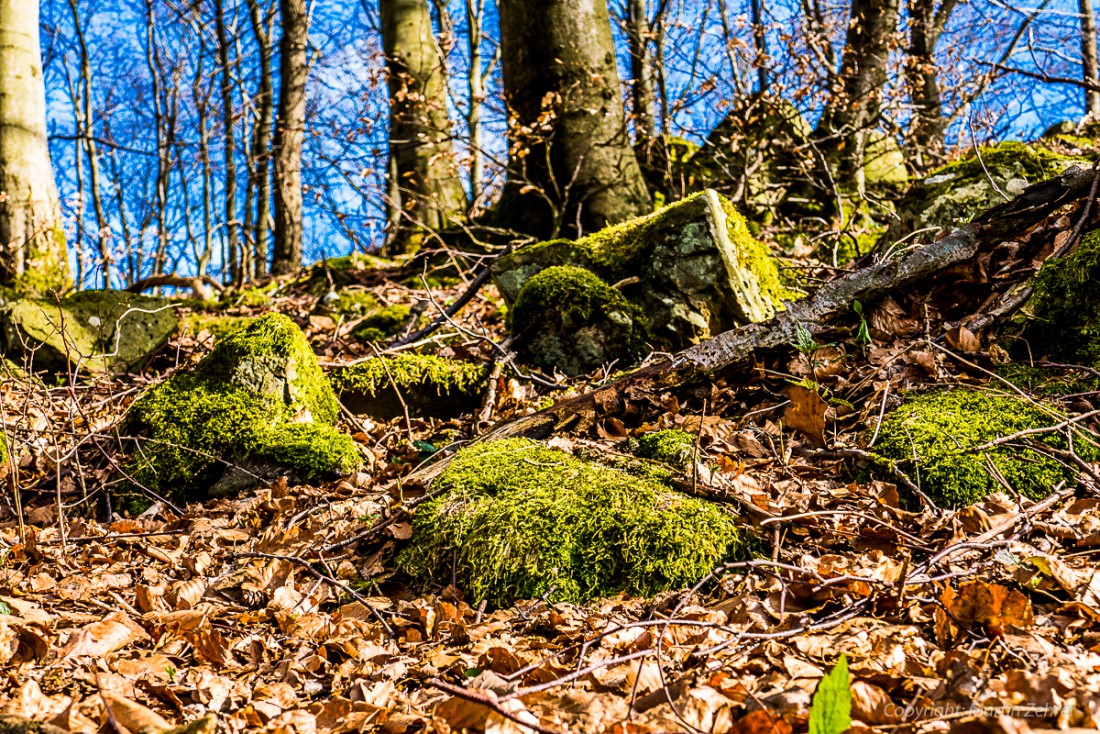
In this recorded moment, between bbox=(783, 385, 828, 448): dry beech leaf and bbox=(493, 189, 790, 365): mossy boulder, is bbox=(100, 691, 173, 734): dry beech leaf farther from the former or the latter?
bbox=(493, 189, 790, 365): mossy boulder

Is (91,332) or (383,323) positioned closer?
(91,332)

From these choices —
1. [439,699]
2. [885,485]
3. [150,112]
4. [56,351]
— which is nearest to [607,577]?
[439,699]

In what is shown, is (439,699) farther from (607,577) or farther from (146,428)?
(146,428)

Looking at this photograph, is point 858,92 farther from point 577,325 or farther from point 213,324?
point 213,324

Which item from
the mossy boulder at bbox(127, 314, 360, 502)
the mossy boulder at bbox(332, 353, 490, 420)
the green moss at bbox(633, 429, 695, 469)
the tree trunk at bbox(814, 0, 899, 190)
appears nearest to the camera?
the green moss at bbox(633, 429, 695, 469)

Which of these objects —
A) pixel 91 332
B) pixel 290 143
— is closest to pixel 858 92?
pixel 290 143

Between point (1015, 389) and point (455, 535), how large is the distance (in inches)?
91.7

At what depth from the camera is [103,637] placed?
2.23 metres

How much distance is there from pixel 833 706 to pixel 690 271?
393 centimetres

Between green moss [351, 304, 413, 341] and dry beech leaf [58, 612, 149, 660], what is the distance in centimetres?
390

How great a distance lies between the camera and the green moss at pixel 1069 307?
10.3 feet

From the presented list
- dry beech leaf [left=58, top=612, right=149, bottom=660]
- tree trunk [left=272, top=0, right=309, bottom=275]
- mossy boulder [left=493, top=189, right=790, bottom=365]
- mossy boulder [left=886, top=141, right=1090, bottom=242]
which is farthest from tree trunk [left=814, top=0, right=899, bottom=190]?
dry beech leaf [left=58, top=612, right=149, bottom=660]

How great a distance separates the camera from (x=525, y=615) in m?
2.30

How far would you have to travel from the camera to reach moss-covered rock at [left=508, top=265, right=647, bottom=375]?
4863 mm
